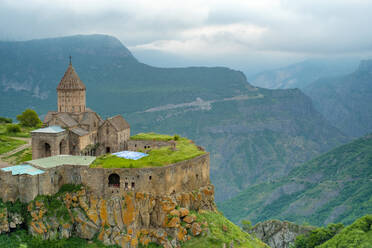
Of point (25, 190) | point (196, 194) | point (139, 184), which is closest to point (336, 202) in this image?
point (196, 194)

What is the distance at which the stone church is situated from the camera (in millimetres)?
54438

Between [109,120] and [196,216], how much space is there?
18.1 meters

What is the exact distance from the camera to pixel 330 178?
137500 millimetres

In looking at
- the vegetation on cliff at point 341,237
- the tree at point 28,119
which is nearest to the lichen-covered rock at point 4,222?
the tree at point 28,119

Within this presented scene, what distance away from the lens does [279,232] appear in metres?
76.0

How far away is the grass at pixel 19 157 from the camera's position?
181ft

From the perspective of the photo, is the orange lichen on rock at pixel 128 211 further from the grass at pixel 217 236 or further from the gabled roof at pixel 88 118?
the gabled roof at pixel 88 118

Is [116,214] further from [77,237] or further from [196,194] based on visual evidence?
[196,194]

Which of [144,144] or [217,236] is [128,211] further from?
[144,144]

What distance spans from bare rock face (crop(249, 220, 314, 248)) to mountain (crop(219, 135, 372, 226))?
3590cm

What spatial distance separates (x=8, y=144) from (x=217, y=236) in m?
34.9

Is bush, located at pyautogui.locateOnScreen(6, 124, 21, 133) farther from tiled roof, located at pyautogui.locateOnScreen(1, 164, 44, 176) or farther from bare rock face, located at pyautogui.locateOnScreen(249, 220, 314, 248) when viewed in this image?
bare rock face, located at pyautogui.locateOnScreen(249, 220, 314, 248)

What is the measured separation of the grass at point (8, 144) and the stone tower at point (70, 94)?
32.9 ft

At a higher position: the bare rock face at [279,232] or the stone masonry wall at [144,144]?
the stone masonry wall at [144,144]
